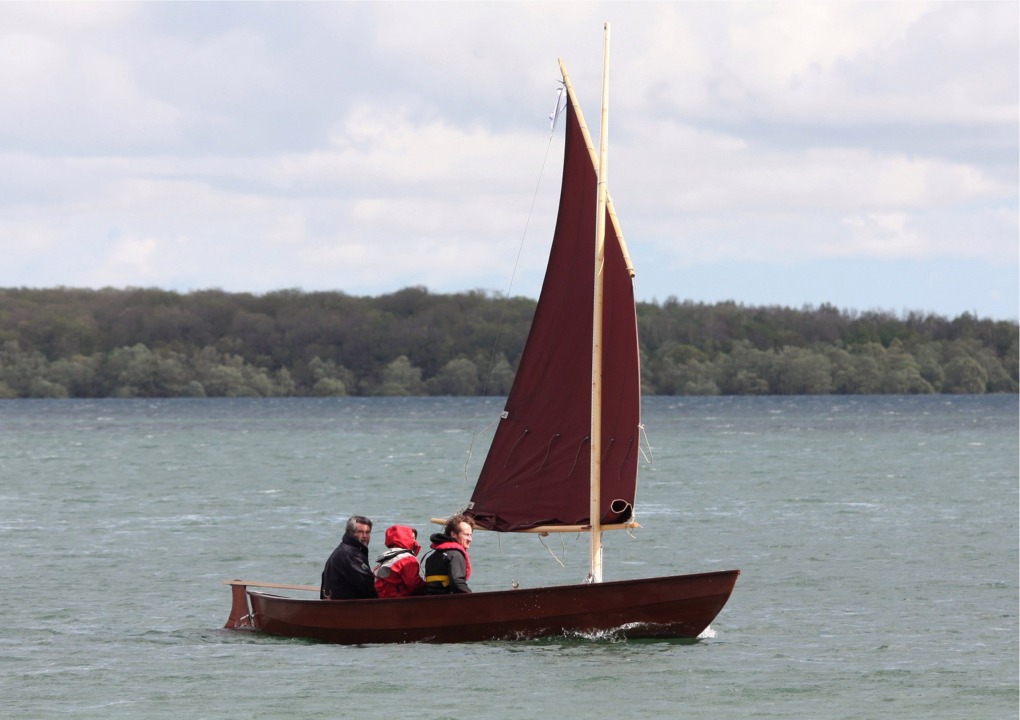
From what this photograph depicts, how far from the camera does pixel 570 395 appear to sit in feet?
63.9

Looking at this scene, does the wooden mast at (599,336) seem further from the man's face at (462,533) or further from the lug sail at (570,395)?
the man's face at (462,533)

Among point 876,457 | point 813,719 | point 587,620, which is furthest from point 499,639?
point 876,457

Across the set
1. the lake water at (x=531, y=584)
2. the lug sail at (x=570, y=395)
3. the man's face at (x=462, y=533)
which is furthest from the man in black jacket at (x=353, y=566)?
the lug sail at (x=570, y=395)

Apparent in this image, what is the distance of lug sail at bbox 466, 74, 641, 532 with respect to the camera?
18969mm

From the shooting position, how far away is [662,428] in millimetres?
106562

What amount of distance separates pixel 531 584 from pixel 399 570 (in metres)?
8.61

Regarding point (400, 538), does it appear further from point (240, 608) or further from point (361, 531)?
point (240, 608)

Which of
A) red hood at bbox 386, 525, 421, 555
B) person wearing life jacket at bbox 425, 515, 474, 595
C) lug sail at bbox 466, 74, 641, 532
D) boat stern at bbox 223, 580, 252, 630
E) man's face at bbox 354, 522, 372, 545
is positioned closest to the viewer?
person wearing life jacket at bbox 425, 515, 474, 595

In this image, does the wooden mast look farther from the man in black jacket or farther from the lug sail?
the man in black jacket

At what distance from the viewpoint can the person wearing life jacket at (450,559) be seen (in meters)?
18.2

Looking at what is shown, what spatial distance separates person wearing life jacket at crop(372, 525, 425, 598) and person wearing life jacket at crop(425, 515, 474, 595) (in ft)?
0.71

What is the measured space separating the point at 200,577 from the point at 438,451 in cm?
5151

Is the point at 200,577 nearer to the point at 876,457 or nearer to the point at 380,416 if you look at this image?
the point at 876,457

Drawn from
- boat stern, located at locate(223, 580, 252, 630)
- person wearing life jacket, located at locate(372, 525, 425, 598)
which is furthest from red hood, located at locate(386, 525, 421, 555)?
boat stern, located at locate(223, 580, 252, 630)
